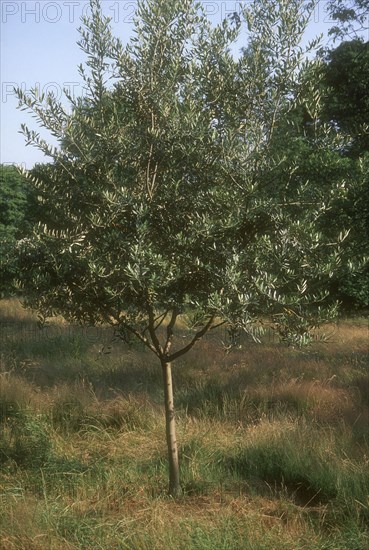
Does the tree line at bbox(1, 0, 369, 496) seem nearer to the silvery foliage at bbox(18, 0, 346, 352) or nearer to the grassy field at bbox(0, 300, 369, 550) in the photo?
the silvery foliage at bbox(18, 0, 346, 352)

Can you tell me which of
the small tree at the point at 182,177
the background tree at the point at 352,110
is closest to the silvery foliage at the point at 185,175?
the small tree at the point at 182,177

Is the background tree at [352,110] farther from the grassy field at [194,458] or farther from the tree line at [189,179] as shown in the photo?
the tree line at [189,179]

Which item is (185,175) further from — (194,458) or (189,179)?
(194,458)

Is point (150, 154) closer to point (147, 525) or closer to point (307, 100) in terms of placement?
point (307, 100)

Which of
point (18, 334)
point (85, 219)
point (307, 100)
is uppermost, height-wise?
point (307, 100)

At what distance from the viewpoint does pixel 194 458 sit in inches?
333

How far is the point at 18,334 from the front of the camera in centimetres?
1820

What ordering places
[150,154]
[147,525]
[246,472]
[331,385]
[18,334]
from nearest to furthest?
[147,525] → [150,154] → [246,472] → [331,385] → [18,334]

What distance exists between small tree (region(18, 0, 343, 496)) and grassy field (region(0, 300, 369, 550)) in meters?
1.21

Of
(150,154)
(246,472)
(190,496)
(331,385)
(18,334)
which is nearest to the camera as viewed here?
(150,154)

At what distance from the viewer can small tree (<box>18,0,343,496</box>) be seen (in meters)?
6.56

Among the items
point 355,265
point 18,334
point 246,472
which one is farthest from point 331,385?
point 18,334

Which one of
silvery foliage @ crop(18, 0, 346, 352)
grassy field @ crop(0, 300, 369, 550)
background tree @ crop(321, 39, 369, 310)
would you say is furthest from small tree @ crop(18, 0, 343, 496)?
background tree @ crop(321, 39, 369, 310)

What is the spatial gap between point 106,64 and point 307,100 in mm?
1973
